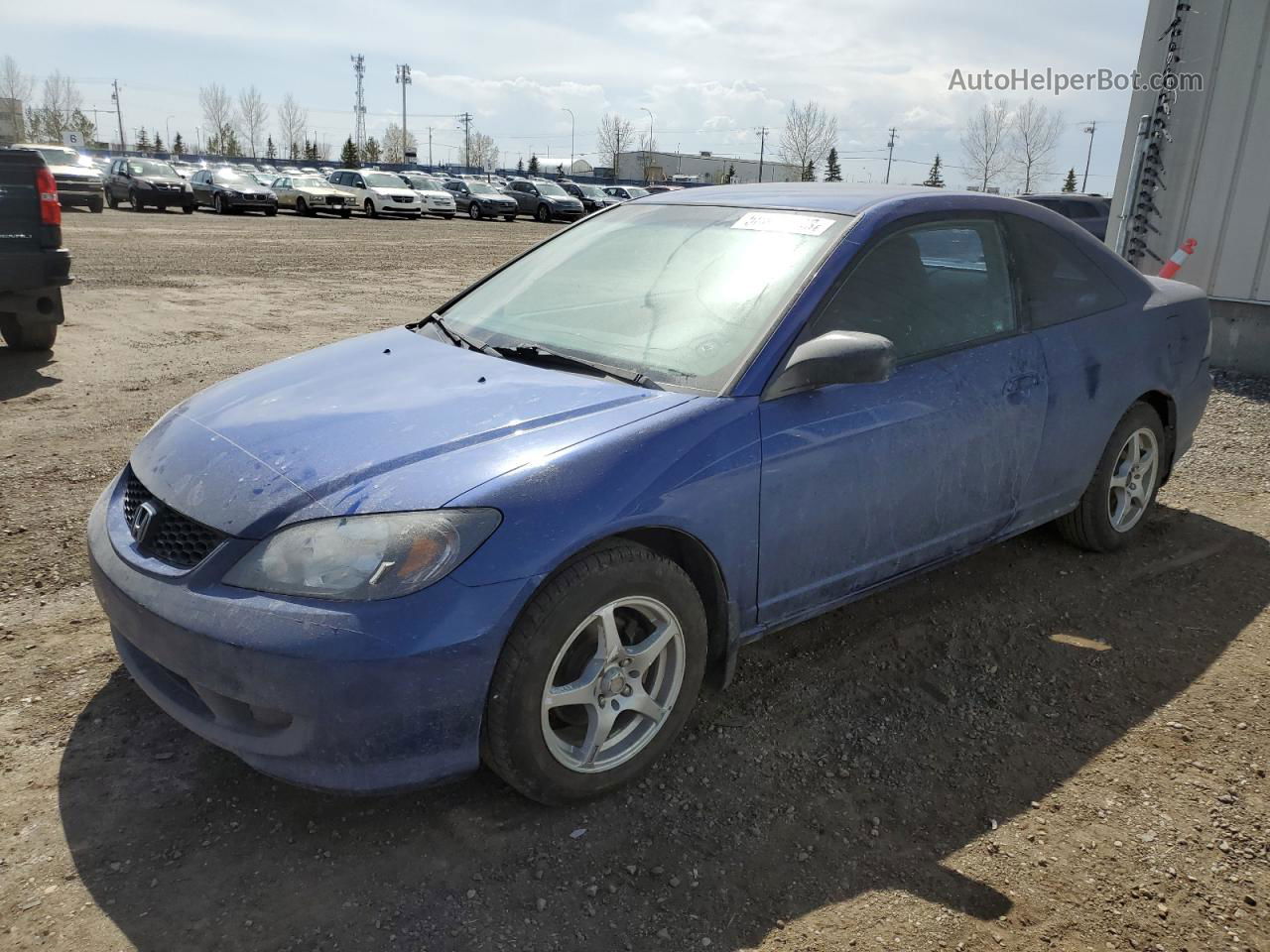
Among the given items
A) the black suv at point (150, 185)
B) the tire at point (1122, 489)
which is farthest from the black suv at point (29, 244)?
the black suv at point (150, 185)

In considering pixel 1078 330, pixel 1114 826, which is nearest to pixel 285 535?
pixel 1114 826

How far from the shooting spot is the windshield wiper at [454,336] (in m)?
3.26

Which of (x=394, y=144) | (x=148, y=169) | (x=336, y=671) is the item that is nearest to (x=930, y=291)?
(x=336, y=671)

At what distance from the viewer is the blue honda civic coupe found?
88.4 inches

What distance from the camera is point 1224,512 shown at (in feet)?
16.5

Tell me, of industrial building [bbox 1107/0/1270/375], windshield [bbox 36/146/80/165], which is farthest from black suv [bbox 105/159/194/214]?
industrial building [bbox 1107/0/1270/375]

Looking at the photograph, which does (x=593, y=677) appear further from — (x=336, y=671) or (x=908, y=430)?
(x=908, y=430)

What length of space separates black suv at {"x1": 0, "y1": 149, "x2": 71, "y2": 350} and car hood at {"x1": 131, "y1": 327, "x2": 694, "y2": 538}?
517 cm

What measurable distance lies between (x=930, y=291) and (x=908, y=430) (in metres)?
0.59

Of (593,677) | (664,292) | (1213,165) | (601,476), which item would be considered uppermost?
(1213,165)

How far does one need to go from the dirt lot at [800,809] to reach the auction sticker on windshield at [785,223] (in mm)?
1479

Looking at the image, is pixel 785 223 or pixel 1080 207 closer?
pixel 785 223

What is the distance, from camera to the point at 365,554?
7.37 ft

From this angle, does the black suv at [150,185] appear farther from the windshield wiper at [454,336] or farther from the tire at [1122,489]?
the tire at [1122,489]
